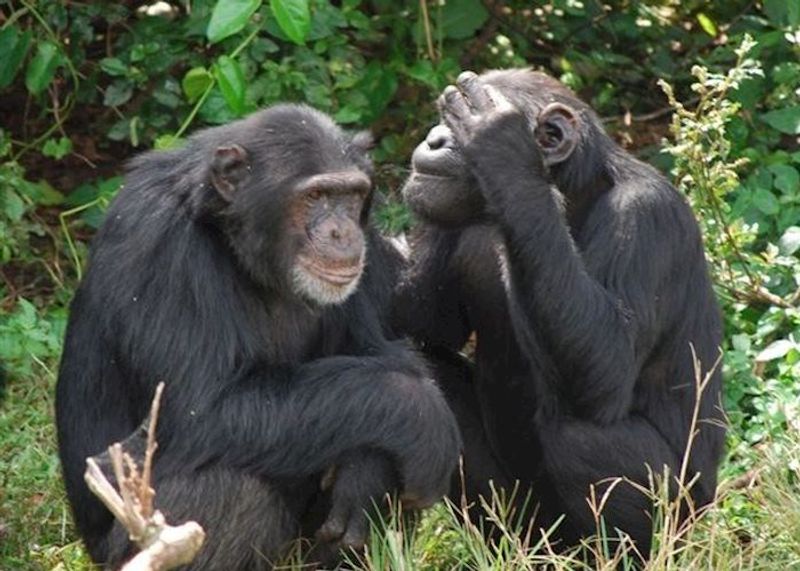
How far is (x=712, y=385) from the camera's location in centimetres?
749

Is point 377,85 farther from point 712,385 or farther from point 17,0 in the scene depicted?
→ point 712,385

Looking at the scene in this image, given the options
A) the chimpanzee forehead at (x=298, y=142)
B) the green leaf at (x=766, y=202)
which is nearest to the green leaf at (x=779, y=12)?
the green leaf at (x=766, y=202)

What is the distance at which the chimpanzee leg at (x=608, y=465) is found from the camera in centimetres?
713

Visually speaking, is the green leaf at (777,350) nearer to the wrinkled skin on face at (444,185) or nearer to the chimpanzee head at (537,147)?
the chimpanzee head at (537,147)

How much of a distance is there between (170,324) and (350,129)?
3667 millimetres

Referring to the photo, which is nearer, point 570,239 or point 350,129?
point 570,239

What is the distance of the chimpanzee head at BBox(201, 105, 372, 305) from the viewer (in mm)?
6836

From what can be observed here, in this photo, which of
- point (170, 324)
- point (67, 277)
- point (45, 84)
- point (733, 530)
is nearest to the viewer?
point (170, 324)

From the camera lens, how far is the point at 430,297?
7.79 meters

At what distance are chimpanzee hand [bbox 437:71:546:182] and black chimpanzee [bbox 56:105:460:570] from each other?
1.39ft

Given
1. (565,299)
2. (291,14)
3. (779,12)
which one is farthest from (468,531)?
(779,12)

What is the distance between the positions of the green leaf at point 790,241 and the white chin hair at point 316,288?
2.91 m

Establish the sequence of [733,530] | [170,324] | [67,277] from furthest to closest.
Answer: [67,277], [733,530], [170,324]

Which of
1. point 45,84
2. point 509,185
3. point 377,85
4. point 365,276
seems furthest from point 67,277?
point 509,185
